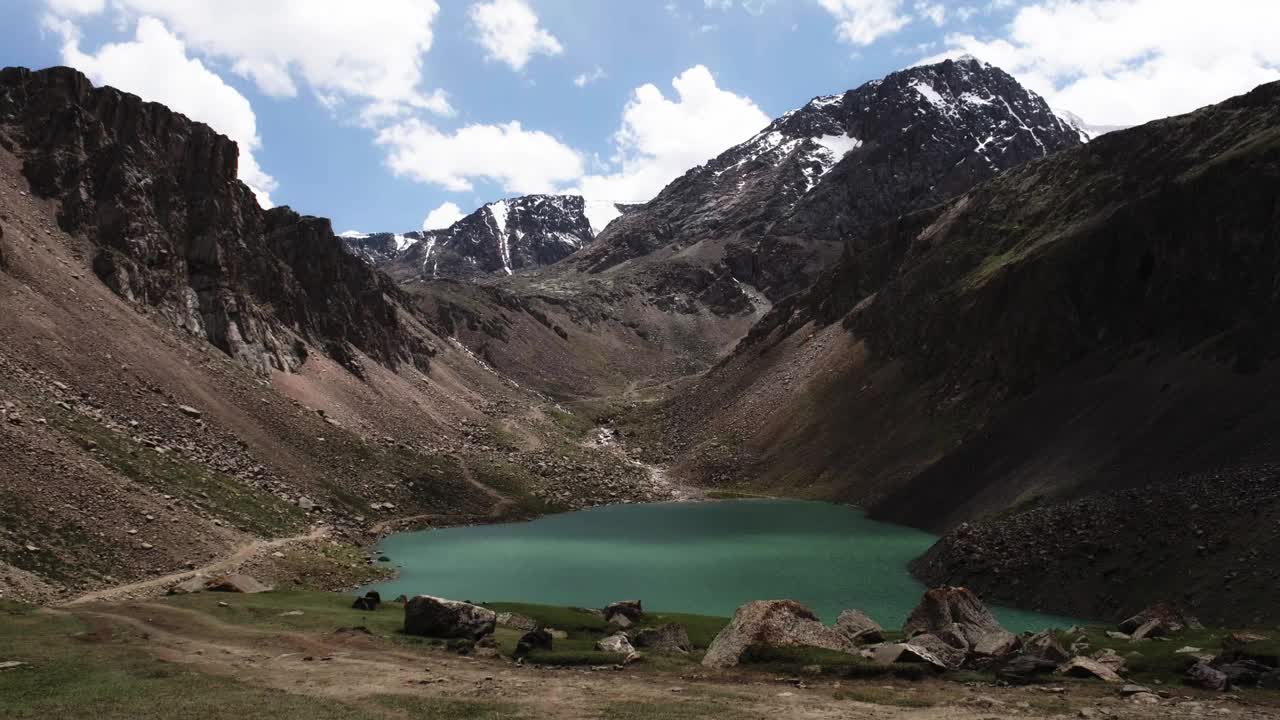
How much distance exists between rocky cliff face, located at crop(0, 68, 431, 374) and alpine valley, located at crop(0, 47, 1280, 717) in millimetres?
376

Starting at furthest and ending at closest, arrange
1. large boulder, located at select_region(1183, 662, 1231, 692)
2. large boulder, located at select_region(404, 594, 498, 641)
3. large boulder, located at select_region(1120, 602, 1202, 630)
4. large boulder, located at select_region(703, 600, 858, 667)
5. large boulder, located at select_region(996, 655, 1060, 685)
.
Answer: large boulder, located at select_region(404, 594, 498, 641) → large boulder, located at select_region(1120, 602, 1202, 630) → large boulder, located at select_region(703, 600, 858, 667) → large boulder, located at select_region(996, 655, 1060, 685) → large boulder, located at select_region(1183, 662, 1231, 692)

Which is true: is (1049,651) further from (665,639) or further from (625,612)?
(625,612)

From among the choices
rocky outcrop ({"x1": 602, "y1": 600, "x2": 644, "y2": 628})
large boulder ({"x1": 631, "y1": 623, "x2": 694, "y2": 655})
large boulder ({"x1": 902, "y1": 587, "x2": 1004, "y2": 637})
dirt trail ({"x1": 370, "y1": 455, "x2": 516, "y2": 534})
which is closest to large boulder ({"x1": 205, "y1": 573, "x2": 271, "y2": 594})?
rocky outcrop ({"x1": 602, "y1": 600, "x2": 644, "y2": 628})

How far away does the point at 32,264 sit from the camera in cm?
8069

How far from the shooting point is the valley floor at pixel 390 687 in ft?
75.5

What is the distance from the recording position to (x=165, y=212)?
104m

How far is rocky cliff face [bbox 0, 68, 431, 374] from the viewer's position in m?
95.1

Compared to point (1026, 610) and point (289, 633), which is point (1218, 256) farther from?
point (289, 633)

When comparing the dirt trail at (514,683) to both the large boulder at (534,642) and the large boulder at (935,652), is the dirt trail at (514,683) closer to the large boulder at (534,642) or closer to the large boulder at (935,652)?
the large boulder at (534,642)

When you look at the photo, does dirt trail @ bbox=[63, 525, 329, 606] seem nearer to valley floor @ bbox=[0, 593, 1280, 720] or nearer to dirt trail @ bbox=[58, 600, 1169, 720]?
valley floor @ bbox=[0, 593, 1280, 720]

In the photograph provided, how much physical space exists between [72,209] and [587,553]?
68048 millimetres

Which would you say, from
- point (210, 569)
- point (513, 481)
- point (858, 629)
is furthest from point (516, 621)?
point (513, 481)

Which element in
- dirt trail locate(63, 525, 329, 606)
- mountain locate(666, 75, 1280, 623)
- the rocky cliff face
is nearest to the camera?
dirt trail locate(63, 525, 329, 606)

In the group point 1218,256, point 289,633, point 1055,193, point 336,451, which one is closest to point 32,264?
point 336,451
